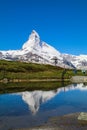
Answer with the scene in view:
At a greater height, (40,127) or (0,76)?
(0,76)

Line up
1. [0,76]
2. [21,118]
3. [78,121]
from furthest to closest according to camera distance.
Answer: [0,76] → [21,118] → [78,121]

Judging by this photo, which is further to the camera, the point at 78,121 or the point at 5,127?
the point at 78,121

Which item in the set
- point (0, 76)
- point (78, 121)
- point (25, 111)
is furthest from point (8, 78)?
point (78, 121)

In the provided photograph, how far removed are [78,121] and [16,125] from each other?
10401 mm

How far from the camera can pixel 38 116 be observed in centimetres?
5875

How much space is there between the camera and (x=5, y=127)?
47.8 m

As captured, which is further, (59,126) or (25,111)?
(25,111)

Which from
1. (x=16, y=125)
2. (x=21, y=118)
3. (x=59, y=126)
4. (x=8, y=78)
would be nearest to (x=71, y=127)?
(x=59, y=126)

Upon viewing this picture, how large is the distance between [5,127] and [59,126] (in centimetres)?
829

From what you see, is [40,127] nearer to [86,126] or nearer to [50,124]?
[50,124]

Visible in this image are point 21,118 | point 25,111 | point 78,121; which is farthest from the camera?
point 25,111

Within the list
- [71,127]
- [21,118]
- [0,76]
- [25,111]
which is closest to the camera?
[71,127]

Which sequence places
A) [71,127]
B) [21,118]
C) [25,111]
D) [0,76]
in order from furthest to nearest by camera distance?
[0,76], [25,111], [21,118], [71,127]

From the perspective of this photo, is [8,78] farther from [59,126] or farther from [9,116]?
[59,126]
